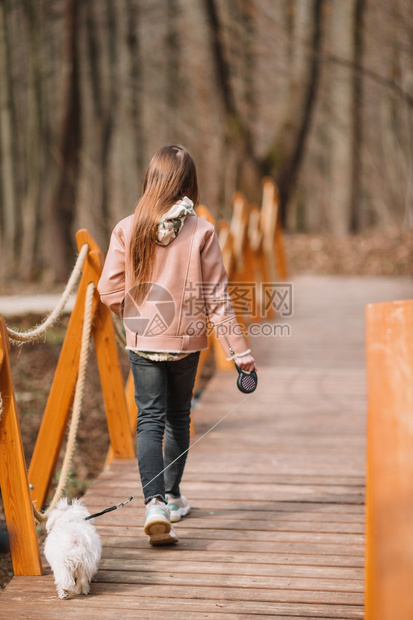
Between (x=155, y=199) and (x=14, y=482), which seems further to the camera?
(x=155, y=199)

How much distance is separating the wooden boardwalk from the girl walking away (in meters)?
0.26

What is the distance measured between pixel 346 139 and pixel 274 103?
367 inches

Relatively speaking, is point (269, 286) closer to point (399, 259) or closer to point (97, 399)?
point (97, 399)

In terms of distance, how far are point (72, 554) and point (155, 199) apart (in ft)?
4.84

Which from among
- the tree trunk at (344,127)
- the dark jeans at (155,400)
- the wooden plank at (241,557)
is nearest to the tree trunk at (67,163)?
the tree trunk at (344,127)

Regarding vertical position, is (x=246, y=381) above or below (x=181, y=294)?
below

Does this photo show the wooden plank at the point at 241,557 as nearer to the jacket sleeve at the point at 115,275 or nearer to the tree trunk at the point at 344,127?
the jacket sleeve at the point at 115,275

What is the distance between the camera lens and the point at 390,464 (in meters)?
2.32

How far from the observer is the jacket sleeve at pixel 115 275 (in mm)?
3443

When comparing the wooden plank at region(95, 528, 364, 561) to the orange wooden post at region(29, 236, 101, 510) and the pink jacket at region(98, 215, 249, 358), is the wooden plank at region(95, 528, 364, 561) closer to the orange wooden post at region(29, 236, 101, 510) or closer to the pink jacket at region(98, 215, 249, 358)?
the orange wooden post at region(29, 236, 101, 510)

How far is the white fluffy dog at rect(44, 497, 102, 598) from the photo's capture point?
2969 mm

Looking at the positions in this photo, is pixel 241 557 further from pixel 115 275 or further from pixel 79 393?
pixel 115 275

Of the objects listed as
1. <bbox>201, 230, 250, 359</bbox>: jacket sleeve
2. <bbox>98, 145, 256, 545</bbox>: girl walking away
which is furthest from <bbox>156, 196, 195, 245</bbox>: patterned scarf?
<bbox>201, 230, 250, 359</bbox>: jacket sleeve

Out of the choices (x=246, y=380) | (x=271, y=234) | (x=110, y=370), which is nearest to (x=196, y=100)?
(x=271, y=234)
